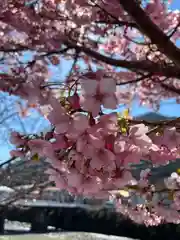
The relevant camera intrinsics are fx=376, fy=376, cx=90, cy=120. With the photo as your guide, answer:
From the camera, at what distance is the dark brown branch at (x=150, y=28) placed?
1.64 meters

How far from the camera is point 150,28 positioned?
1.69 m

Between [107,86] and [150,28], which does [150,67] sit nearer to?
[150,28]

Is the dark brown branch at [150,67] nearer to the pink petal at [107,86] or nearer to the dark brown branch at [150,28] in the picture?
the dark brown branch at [150,28]

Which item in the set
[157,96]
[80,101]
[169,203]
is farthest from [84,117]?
[157,96]

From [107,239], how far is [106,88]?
277 inches

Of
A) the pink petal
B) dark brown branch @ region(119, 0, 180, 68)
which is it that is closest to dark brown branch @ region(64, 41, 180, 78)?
dark brown branch @ region(119, 0, 180, 68)

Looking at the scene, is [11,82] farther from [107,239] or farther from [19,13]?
[107,239]

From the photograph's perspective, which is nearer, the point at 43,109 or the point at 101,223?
the point at 43,109

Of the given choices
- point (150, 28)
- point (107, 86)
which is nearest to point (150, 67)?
point (150, 28)

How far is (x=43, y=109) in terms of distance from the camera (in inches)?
31.6

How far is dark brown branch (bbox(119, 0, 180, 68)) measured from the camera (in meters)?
1.64

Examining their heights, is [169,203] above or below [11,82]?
below

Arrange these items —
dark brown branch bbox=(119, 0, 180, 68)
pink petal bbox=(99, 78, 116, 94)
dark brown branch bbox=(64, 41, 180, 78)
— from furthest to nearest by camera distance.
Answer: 1. dark brown branch bbox=(64, 41, 180, 78)
2. dark brown branch bbox=(119, 0, 180, 68)
3. pink petal bbox=(99, 78, 116, 94)

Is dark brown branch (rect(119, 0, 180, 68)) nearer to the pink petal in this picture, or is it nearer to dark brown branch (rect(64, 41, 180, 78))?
dark brown branch (rect(64, 41, 180, 78))
